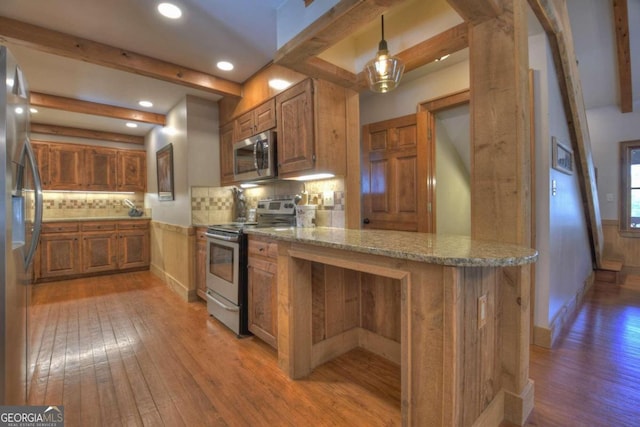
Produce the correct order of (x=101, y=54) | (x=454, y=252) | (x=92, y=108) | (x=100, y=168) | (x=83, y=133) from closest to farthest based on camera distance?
(x=454, y=252) < (x=101, y=54) < (x=92, y=108) < (x=83, y=133) < (x=100, y=168)

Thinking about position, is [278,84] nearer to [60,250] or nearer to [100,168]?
[100,168]

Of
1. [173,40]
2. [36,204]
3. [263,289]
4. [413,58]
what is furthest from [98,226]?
[413,58]

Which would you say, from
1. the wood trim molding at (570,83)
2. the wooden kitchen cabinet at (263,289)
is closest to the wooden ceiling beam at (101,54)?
the wooden kitchen cabinet at (263,289)

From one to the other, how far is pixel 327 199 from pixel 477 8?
1691 millimetres

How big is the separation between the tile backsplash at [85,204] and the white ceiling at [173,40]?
2.32 meters

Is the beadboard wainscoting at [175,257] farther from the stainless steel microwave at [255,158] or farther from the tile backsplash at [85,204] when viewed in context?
the tile backsplash at [85,204]

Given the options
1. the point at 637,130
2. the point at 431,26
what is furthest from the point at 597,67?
the point at 431,26

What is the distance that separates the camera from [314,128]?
234cm

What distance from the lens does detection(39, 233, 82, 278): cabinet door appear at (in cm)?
426

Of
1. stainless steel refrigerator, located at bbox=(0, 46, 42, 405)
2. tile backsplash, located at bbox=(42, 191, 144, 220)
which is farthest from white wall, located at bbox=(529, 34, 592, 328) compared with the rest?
tile backsplash, located at bbox=(42, 191, 144, 220)

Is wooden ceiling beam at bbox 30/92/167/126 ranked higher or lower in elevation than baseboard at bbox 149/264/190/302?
higher

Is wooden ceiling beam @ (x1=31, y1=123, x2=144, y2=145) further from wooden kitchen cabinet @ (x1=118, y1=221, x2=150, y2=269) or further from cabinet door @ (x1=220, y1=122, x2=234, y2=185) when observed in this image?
cabinet door @ (x1=220, y1=122, x2=234, y2=185)

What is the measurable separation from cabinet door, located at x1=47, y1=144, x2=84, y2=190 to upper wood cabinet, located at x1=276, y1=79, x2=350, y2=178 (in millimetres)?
4328

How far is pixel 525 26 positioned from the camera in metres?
1.50
